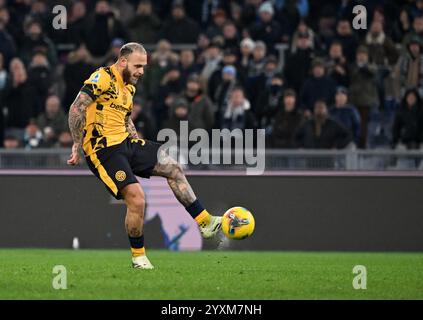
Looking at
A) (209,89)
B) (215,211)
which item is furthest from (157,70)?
(215,211)

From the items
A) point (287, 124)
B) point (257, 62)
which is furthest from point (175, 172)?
point (257, 62)

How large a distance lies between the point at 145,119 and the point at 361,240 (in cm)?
451

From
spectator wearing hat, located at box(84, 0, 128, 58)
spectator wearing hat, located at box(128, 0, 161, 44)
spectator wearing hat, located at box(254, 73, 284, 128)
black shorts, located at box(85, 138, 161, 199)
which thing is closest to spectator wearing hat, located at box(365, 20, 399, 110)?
spectator wearing hat, located at box(254, 73, 284, 128)

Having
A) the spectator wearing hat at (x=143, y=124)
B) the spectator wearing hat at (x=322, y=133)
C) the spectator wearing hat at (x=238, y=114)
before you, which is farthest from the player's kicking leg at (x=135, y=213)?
the spectator wearing hat at (x=143, y=124)

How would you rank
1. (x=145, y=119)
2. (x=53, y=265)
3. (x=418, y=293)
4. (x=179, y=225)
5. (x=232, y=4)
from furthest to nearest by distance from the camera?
(x=232, y=4) → (x=145, y=119) → (x=179, y=225) → (x=53, y=265) → (x=418, y=293)

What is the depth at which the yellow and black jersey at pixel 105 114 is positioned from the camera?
11.9 m

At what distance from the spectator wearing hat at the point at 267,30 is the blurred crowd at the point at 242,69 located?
2 centimetres

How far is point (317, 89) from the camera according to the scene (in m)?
19.7

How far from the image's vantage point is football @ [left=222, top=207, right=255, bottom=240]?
11.8 meters

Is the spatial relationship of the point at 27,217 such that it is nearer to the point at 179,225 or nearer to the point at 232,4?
the point at 179,225

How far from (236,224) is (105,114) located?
1837 mm

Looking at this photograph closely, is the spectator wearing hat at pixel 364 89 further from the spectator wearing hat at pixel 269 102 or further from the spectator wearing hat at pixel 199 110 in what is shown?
the spectator wearing hat at pixel 199 110

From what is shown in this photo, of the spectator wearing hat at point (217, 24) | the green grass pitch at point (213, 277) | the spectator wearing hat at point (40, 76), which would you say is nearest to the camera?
the green grass pitch at point (213, 277)
